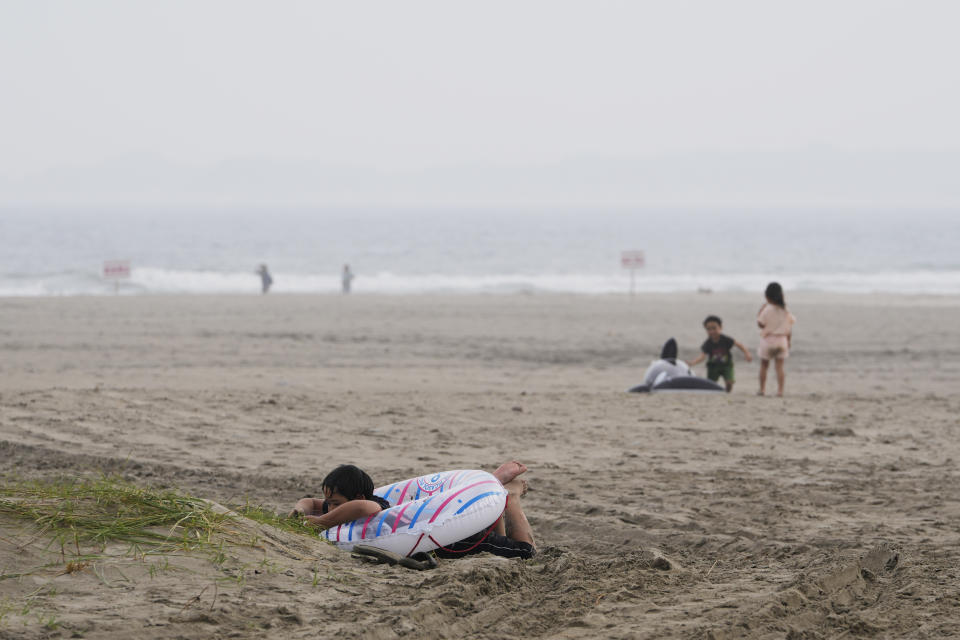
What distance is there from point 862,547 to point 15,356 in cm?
1324

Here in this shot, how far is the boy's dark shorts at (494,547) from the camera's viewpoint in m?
5.40

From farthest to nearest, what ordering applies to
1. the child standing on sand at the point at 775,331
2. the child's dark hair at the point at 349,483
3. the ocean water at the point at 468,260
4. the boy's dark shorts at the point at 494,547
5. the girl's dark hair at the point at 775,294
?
the ocean water at the point at 468,260
the child standing on sand at the point at 775,331
the girl's dark hair at the point at 775,294
the child's dark hair at the point at 349,483
the boy's dark shorts at the point at 494,547

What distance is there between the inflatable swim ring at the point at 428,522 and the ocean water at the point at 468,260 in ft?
95.7

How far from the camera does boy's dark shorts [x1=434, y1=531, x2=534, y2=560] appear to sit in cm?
540

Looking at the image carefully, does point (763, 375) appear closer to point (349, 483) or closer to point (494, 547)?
point (494, 547)

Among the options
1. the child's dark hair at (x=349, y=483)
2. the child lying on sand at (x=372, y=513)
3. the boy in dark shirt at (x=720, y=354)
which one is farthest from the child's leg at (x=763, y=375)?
the child's dark hair at (x=349, y=483)

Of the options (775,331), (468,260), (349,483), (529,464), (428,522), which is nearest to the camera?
(428,522)

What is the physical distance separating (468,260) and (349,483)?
60.3 metres

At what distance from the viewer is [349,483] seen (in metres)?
5.50

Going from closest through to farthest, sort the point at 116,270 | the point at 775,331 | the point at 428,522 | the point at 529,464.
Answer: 1. the point at 428,522
2. the point at 529,464
3. the point at 775,331
4. the point at 116,270

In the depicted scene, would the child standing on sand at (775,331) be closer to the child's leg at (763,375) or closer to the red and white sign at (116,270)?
the child's leg at (763,375)

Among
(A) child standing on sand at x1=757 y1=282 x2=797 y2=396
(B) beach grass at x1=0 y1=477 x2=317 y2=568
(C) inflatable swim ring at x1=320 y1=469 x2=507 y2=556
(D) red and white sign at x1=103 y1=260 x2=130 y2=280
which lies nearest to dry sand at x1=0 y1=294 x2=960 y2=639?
(B) beach grass at x1=0 y1=477 x2=317 y2=568

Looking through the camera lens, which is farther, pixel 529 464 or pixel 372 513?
pixel 529 464

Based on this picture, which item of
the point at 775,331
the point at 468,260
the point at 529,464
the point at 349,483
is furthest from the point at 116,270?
the point at 468,260
